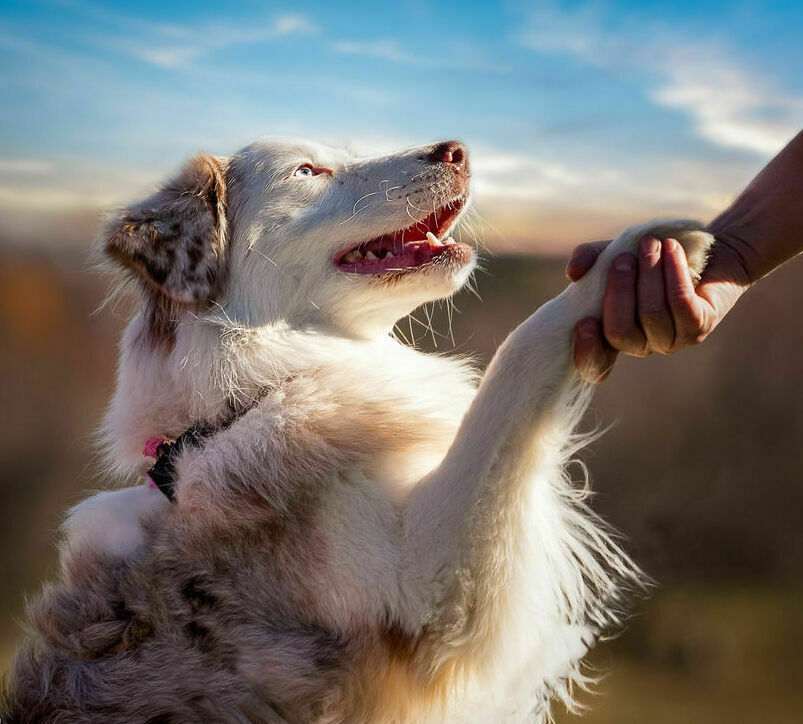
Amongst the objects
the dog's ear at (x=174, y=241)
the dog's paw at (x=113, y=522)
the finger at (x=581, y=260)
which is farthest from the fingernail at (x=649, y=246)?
the dog's paw at (x=113, y=522)

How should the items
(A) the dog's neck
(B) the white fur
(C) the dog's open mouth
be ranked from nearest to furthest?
(B) the white fur
(A) the dog's neck
(C) the dog's open mouth

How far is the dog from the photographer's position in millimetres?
1773

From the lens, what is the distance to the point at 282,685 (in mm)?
1793

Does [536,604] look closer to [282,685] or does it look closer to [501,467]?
[501,467]

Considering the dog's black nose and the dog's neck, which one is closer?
the dog's neck

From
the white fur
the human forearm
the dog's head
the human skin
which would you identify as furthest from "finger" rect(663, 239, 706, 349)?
the dog's head

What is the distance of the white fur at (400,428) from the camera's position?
5.72ft

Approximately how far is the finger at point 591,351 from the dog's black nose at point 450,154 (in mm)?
822

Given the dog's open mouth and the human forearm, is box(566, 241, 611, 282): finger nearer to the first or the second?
the human forearm

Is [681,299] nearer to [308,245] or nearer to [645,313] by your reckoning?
[645,313]

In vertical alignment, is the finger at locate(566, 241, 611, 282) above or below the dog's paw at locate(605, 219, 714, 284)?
below

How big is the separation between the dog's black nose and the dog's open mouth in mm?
105

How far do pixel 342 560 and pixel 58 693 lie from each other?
2.27 feet

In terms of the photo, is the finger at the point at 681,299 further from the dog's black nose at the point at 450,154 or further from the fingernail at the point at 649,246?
the dog's black nose at the point at 450,154
